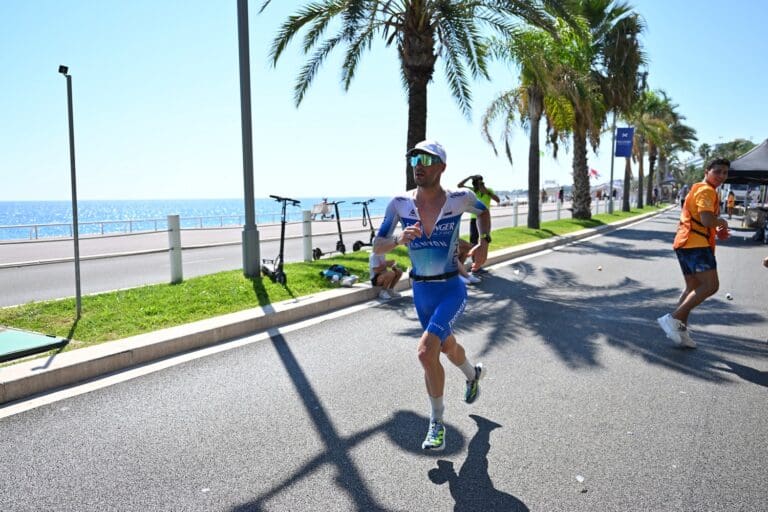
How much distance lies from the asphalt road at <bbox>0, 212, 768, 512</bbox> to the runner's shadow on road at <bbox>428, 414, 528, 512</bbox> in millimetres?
12

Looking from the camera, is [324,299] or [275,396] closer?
[275,396]

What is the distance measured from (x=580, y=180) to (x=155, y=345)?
26685 mm

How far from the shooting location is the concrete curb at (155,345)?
4.55 meters

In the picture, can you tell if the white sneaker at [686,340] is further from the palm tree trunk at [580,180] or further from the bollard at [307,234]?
the palm tree trunk at [580,180]

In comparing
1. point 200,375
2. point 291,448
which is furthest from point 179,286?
point 291,448

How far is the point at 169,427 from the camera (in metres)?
3.92

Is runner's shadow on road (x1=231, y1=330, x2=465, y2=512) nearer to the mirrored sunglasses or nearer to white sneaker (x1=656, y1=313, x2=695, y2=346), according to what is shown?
the mirrored sunglasses

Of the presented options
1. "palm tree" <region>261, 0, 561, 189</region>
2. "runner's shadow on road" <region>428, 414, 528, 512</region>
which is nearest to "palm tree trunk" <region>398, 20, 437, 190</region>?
"palm tree" <region>261, 0, 561, 189</region>

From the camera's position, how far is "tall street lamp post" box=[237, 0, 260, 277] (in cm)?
917

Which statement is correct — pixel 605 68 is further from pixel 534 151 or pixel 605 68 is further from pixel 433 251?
pixel 433 251

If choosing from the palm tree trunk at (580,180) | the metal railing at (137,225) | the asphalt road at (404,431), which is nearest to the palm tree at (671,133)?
the metal railing at (137,225)

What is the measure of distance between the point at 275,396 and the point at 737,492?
3.14 meters

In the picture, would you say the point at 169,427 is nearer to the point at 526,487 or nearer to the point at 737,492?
the point at 526,487

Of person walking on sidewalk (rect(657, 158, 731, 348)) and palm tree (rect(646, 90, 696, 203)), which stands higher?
palm tree (rect(646, 90, 696, 203))
